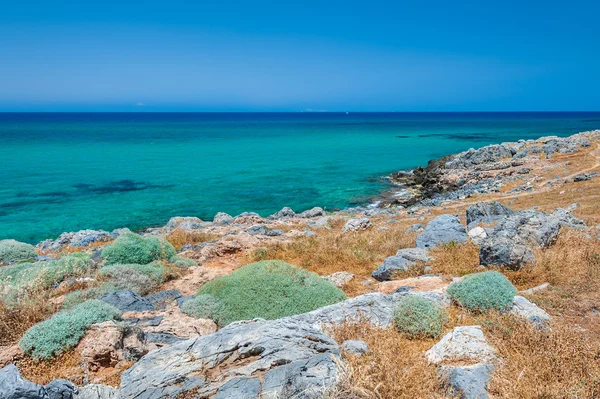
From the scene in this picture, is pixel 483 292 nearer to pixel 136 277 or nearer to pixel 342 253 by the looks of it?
pixel 342 253

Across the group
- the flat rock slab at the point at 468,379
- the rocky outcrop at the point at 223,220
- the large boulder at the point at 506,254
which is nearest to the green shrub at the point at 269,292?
the flat rock slab at the point at 468,379

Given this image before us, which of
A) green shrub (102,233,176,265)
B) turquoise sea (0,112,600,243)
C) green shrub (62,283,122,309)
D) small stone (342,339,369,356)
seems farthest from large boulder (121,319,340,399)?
turquoise sea (0,112,600,243)

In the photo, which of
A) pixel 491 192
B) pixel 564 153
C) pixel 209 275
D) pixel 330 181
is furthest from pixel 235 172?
pixel 209 275

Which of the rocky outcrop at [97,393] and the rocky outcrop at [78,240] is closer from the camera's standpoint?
the rocky outcrop at [97,393]

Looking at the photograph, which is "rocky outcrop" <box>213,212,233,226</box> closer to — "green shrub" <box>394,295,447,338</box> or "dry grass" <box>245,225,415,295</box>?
"dry grass" <box>245,225,415,295</box>

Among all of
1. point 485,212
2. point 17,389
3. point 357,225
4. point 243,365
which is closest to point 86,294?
point 17,389

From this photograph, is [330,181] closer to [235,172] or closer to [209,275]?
[235,172]

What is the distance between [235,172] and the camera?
55875 mm

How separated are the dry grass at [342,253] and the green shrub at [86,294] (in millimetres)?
4554

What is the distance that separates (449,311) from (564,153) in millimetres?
47078

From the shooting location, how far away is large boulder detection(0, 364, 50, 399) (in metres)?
5.08

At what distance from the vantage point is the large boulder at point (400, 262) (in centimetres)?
1196

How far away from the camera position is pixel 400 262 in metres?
12.4

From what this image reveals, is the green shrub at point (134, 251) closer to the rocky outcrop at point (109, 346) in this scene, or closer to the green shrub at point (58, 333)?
the green shrub at point (58, 333)
